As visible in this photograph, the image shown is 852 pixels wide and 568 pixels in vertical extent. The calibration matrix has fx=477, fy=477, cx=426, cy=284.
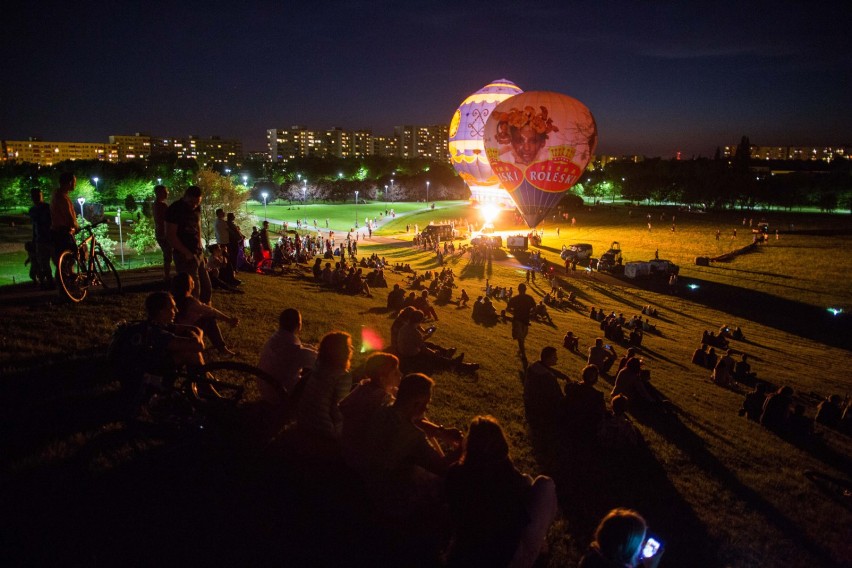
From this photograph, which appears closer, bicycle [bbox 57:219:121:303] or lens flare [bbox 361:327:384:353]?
bicycle [bbox 57:219:121:303]

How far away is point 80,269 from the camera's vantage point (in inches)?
329

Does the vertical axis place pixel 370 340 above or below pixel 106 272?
below

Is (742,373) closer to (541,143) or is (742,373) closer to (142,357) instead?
(142,357)

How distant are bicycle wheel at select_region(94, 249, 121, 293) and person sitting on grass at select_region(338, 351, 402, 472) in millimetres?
6604

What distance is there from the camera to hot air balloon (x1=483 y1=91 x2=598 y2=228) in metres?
32.5

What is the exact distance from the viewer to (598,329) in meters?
18.9

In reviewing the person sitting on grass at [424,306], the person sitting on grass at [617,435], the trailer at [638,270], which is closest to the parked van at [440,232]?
the trailer at [638,270]

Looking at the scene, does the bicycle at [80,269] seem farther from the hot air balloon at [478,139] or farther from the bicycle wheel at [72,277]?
the hot air balloon at [478,139]

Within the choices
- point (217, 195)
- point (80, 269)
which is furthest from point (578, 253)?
point (217, 195)

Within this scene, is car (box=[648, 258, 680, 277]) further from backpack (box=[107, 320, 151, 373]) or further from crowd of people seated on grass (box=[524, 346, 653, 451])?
backpack (box=[107, 320, 151, 373])

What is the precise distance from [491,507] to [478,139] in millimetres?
50872

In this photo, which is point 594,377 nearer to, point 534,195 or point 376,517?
point 376,517

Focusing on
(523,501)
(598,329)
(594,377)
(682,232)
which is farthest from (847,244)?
(523,501)

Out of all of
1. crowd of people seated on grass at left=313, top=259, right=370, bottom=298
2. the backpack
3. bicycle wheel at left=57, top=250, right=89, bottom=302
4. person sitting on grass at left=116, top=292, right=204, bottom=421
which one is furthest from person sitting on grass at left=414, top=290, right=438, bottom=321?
the backpack
